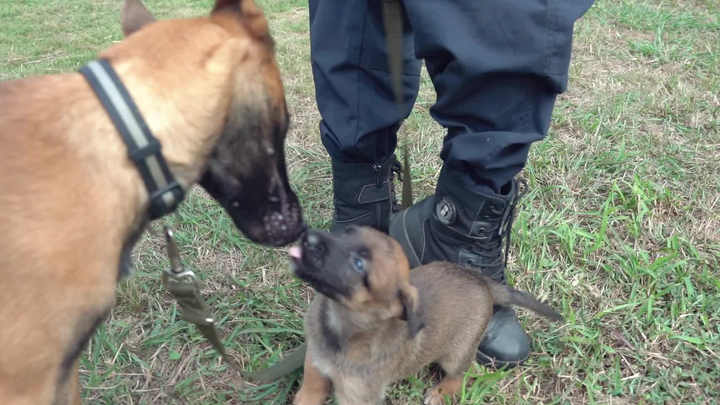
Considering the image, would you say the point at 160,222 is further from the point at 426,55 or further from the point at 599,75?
the point at 599,75

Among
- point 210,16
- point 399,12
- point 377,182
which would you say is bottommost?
point 377,182

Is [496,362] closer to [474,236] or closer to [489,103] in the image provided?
[474,236]

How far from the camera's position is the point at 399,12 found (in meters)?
1.93

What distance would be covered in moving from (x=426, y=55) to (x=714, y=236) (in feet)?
5.74

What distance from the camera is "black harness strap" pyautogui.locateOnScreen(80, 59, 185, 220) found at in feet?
4.00

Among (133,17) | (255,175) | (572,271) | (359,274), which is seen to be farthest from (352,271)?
(572,271)

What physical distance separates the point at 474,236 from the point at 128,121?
1.40 m

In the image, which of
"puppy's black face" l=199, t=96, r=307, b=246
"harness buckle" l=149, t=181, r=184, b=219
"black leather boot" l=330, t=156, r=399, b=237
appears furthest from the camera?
"black leather boot" l=330, t=156, r=399, b=237

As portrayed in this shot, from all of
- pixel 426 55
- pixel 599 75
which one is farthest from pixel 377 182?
pixel 599 75

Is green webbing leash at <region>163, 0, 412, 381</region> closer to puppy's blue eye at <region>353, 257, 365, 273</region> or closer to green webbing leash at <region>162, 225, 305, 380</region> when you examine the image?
green webbing leash at <region>162, 225, 305, 380</region>

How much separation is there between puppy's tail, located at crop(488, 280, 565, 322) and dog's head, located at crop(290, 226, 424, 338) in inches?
17.0

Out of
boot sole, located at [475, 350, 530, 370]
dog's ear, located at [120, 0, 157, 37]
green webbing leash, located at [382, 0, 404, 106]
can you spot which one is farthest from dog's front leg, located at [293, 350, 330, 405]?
dog's ear, located at [120, 0, 157, 37]

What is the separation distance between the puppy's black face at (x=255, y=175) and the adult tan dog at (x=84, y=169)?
20 mm

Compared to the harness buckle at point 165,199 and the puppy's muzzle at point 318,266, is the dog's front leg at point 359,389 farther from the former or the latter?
the harness buckle at point 165,199
